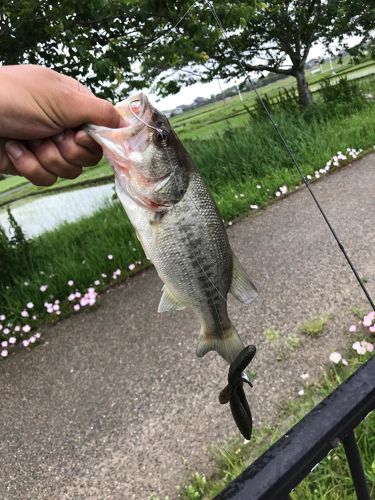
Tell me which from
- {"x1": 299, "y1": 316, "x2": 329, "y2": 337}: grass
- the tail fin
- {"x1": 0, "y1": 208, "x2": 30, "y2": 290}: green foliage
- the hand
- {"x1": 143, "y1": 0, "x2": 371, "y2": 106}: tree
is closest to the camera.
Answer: the tail fin

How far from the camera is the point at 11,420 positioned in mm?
3646

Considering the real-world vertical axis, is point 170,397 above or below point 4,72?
below

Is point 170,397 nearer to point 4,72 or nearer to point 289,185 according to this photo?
point 4,72

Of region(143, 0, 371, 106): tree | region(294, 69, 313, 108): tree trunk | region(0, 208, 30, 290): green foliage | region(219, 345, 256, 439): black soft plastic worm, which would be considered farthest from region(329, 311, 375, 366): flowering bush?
region(294, 69, 313, 108): tree trunk

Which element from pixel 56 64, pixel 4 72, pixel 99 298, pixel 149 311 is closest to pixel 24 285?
pixel 99 298

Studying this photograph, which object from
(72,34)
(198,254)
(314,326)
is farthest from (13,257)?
(198,254)

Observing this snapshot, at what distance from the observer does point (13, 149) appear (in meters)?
1.51

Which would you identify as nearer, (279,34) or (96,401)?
(96,401)

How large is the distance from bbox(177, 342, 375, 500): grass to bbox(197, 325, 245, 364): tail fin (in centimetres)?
131

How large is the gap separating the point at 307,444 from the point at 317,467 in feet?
4.70

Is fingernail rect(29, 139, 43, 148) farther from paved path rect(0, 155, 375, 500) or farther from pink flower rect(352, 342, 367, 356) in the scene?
pink flower rect(352, 342, 367, 356)

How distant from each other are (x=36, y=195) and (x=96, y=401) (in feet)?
60.0

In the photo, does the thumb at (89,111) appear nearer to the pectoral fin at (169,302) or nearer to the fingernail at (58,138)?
the fingernail at (58,138)

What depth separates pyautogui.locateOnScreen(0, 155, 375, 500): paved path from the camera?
294 cm
